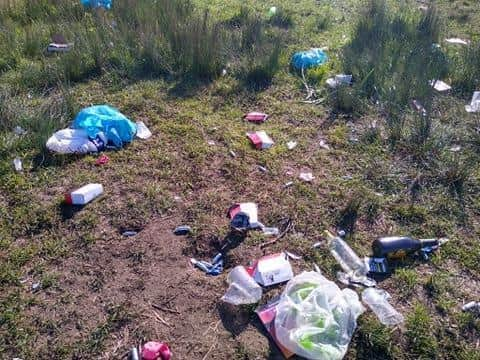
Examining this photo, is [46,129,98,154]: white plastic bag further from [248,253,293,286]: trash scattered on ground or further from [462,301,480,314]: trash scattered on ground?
[462,301,480,314]: trash scattered on ground

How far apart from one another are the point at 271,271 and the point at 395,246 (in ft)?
2.91

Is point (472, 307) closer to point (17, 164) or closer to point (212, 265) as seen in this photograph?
point (212, 265)

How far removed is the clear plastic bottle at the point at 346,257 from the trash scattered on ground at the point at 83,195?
1767 millimetres

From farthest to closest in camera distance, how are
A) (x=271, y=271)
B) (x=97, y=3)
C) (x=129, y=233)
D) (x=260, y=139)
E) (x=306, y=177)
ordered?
1. (x=97, y=3)
2. (x=260, y=139)
3. (x=306, y=177)
4. (x=129, y=233)
5. (x=271, y=271)

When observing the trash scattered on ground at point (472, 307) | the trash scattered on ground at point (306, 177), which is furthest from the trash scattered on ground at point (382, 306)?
the trash scattered on ground at point (306, 177)

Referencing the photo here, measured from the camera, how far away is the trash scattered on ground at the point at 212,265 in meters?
2.81

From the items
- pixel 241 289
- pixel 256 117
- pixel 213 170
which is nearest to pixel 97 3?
pixel 256 117

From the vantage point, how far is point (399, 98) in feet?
14.7

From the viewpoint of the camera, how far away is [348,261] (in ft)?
9.50

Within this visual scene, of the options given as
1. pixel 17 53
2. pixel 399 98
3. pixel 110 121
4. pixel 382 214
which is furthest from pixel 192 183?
pixel 17 53

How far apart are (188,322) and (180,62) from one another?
3291mm

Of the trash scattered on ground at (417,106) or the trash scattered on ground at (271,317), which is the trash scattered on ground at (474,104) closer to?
the trash scattered on ground at (417,106)

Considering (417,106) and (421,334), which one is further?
(417,106)

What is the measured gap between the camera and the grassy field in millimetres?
2502
